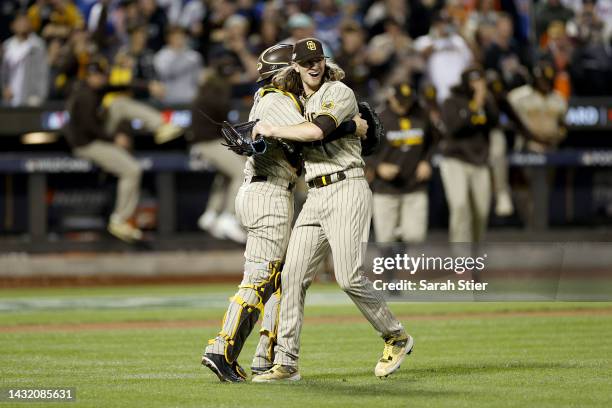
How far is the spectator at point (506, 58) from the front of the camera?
1833 cm

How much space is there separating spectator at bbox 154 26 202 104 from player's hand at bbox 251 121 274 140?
10360 millimetres

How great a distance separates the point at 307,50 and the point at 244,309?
64.5 inches

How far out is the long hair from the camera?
26.7ft

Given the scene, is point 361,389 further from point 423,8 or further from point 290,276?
point 423,8

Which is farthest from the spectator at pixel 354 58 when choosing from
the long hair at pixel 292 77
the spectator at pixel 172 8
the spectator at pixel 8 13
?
the long hair at pixel 292 77

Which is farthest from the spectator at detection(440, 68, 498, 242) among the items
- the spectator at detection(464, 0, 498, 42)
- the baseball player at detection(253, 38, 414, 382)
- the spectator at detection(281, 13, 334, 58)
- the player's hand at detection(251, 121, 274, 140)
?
the player's hand at detection(251, 121, 274, 140)

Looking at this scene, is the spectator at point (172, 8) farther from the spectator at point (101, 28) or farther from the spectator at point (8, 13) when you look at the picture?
the spectator at point (8, 13)

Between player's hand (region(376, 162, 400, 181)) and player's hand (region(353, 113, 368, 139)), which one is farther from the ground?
player's hand (region(353, 113, 368, 139))

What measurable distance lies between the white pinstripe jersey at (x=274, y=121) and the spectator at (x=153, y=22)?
10.8 meters

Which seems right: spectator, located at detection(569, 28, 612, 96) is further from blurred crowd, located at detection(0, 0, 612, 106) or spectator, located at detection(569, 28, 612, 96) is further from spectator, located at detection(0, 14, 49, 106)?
spectator, located at detection(0, 14, 49, 106)

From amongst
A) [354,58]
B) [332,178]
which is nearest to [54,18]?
[354,58]

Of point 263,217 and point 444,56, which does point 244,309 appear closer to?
point 263,217

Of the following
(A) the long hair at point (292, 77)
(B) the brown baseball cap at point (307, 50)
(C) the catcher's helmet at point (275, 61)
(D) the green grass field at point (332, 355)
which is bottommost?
Result: (D) the green grass field at point (332, 355)

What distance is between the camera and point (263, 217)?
8.11 m
